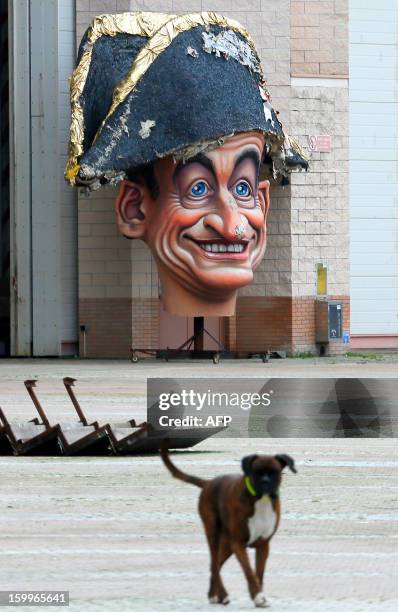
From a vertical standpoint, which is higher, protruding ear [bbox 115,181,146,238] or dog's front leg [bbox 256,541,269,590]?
protruding ear [bbox 115,181,146,238]

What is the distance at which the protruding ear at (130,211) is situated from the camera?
125 ft

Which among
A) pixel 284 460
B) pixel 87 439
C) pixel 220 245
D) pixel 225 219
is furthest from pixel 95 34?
pixel 284 460

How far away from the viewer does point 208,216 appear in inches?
1443

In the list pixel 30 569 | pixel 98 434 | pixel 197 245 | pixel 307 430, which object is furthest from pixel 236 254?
pixel 30 569

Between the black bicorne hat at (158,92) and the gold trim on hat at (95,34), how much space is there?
0.02m

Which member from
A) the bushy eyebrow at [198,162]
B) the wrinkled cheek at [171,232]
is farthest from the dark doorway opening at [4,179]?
the bushy eyebrow at [198,162]

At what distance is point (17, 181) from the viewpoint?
42.5 meters

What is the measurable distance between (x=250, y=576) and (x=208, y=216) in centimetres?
2906

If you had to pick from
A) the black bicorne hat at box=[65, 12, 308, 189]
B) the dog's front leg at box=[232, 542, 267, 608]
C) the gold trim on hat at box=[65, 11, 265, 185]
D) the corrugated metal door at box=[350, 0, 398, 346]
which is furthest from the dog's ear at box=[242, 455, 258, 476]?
the corrugated metal door at box=[350, 0, 398, 346]

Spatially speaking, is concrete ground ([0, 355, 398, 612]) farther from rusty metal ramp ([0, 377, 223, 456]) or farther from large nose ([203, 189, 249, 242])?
large nose ([203, 189, 249, 242])

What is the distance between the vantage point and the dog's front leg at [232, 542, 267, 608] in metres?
7.71

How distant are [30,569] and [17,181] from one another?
109ft

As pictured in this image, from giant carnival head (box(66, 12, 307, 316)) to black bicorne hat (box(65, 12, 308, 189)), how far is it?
0.9 inches

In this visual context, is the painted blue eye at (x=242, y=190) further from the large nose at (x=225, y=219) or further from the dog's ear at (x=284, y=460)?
the dog's ear at (x=284, y=460)
